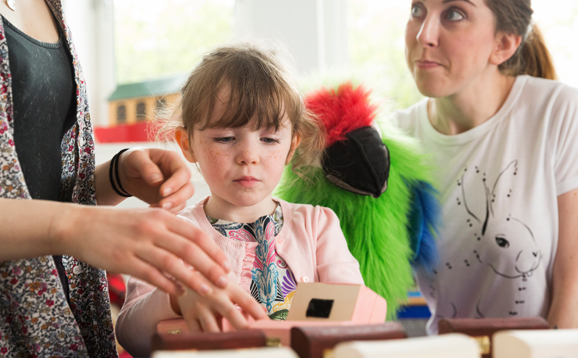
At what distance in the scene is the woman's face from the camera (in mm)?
1135

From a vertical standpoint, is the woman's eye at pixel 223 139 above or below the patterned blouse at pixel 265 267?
above

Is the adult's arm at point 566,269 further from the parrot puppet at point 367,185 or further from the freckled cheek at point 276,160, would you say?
the freckled cheek at point 276,160

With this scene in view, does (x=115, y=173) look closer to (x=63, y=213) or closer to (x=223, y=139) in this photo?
(x=223, y=139)

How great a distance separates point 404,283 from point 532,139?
1.65 feet

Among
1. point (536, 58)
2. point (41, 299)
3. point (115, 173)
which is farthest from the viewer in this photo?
point (536, 58)

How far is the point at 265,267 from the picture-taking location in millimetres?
839

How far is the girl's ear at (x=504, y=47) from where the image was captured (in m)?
1.19

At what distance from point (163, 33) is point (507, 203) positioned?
1.64 metres

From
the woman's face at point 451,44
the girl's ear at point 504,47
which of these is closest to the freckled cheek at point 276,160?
the woman's face at point 451,44

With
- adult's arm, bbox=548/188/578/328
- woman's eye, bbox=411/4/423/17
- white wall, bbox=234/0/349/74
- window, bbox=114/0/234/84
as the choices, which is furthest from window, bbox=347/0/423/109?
adult's arm, bbox=548/188/578/328

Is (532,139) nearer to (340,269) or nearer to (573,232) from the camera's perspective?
(573,232)

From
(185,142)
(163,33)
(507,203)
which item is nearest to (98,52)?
(163,33)

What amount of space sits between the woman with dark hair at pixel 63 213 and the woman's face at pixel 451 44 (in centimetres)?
70

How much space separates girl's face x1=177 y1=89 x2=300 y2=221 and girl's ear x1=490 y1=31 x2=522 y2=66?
629 mm
